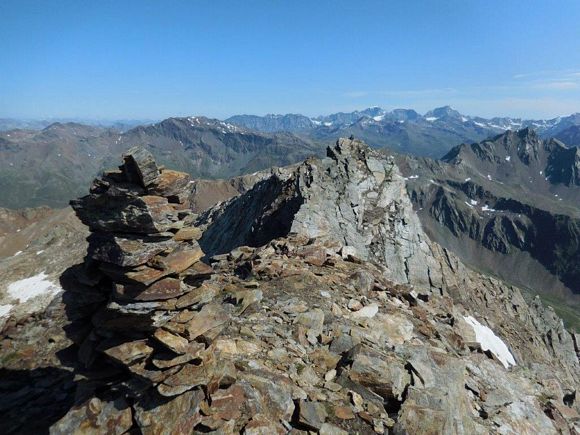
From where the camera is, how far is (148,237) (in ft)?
42.8

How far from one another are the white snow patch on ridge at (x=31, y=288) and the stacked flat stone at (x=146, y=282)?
247 feet

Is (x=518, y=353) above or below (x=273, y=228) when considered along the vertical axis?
below

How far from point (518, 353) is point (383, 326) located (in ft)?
127

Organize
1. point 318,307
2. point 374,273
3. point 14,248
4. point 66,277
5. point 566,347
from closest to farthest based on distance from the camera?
point 66,277 < point 318,307 < point 374,273 < point 566,347 < point 14,248

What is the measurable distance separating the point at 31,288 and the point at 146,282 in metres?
86.0

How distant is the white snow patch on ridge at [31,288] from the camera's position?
262ft

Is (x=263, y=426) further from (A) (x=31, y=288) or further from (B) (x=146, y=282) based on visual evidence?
(A) (x=31, y=288)

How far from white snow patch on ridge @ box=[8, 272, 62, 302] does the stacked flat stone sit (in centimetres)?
7526

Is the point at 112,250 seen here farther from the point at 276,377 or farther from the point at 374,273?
the point at 374,273

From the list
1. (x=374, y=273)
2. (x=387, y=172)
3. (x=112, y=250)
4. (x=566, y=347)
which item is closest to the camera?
(x=112, y=250)

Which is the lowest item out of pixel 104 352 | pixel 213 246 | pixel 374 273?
pixel 213 246

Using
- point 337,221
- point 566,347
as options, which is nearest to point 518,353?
point 337,221

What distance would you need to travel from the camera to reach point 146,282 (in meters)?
12.4

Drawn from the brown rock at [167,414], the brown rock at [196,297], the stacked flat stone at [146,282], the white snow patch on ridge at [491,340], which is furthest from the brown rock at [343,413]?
the white snow patch on ridge at [491,340]
